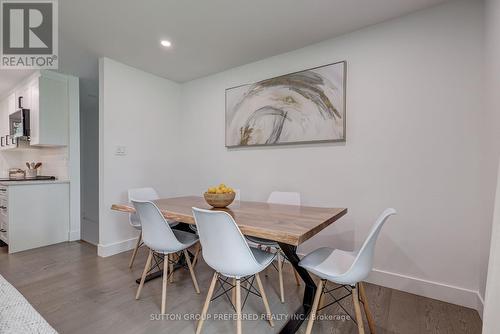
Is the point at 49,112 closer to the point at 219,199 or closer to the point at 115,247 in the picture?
the point at 115,247

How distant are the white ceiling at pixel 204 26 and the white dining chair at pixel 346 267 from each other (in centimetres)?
172

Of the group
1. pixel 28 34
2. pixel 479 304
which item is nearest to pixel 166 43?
pixel 28 34

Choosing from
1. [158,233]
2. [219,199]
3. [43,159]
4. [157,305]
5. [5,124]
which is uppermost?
[5,124]

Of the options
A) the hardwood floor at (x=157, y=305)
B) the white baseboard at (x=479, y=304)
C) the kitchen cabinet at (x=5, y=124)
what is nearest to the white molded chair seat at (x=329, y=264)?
the hardwood floor at (x=157, y=305)

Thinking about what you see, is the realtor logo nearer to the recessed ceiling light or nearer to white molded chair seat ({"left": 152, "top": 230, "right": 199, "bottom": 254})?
the recessed ceiling light

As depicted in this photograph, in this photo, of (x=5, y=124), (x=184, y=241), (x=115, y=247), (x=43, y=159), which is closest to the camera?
(x=184, y=241)

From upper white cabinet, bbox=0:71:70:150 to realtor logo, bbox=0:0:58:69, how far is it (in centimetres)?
26

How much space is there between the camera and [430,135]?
75.5 inches

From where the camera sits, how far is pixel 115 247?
2.89 metres

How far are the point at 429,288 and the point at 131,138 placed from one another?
3496mm

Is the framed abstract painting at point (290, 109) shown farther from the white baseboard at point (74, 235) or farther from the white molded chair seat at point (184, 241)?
the white baseboard at point (74, 235)

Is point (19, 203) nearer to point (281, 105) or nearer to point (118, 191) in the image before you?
point (118, 191)

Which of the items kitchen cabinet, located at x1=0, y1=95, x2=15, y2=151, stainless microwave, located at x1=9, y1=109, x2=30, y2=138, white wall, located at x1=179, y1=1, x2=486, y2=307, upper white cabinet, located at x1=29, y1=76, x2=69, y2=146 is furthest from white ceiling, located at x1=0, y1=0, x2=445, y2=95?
kitchen cabinet, located at x1=0, y1=95, x2=15, y2=151

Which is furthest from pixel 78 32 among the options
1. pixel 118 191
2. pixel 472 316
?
pixel 472 316
